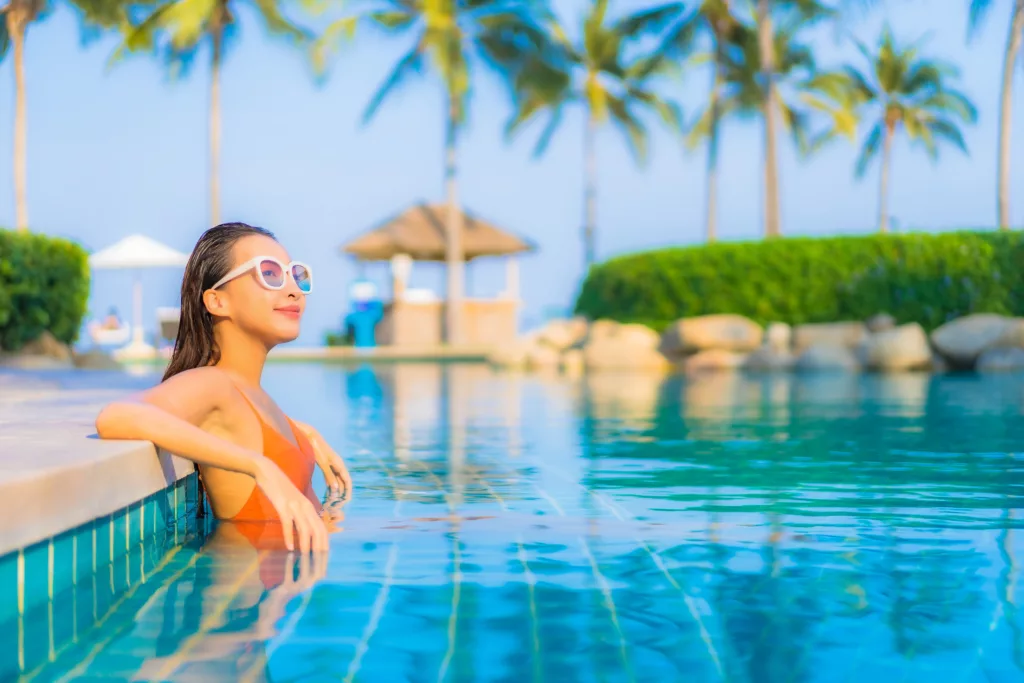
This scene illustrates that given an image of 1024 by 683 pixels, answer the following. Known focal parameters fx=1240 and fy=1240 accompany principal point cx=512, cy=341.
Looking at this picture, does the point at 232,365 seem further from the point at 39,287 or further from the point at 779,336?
the point at 779,336

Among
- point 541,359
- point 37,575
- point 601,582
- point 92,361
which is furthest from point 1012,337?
point 37,575

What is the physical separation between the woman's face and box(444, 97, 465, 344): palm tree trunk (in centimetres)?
3335

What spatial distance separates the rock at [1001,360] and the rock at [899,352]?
0.97 m

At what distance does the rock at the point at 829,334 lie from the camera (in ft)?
84.1

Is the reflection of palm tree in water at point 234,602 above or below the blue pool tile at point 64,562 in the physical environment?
below

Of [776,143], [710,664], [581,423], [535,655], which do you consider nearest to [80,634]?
[535,655]

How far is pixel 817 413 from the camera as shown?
36.3 feet

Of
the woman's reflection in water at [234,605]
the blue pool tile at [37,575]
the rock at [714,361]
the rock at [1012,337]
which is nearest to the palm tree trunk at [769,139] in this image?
the rock at [714,361]

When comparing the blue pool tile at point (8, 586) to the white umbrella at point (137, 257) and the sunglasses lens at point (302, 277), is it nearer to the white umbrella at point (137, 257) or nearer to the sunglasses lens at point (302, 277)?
the sunglasses lens at point (302, 277)

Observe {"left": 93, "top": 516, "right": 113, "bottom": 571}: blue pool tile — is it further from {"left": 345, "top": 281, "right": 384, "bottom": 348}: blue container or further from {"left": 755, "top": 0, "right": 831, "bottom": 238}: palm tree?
{"left": 345, "top": 281, "right": 384, "bottom": 348}: blue container

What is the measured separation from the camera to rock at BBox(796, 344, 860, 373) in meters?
23.3

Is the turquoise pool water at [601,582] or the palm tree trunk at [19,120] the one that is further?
the palm tree trunk at [19,120]

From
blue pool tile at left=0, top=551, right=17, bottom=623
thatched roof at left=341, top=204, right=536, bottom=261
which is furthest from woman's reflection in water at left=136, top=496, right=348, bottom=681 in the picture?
thatched roof at left=341, top=204, right=536, bottom=261

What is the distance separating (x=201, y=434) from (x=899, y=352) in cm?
2059
